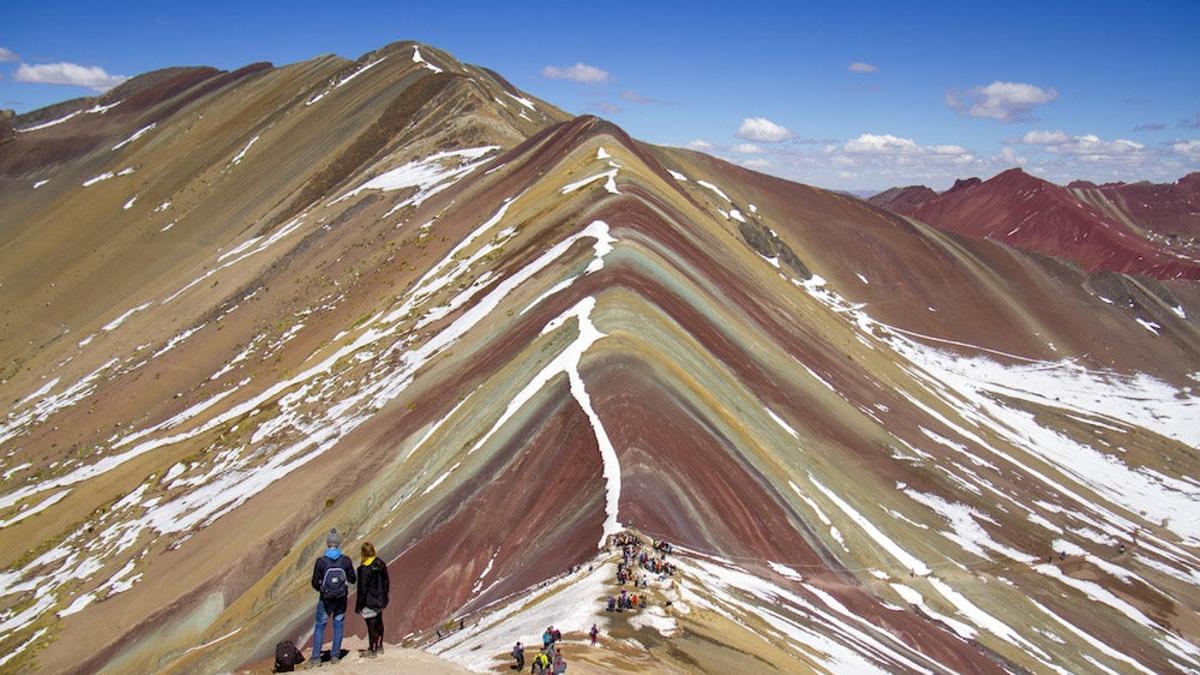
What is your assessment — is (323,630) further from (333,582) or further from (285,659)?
(333,582)

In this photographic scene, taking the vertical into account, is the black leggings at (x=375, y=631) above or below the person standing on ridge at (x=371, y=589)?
below

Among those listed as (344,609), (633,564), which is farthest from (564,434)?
(344,609)

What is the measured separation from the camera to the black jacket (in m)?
13.1

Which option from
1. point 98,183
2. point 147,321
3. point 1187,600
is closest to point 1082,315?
point 1187,600

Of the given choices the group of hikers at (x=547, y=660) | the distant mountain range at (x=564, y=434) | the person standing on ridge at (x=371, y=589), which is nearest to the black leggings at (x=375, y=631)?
the person standing on ridge at (x=371, y=589)

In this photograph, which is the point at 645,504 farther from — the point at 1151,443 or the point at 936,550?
the point at 1151,443

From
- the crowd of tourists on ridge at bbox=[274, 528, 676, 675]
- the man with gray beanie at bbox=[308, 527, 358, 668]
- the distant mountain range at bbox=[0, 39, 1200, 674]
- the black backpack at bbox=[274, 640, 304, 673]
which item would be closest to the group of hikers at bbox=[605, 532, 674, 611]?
the distant mountain range at bbox=[0, 39, 1200, 674]

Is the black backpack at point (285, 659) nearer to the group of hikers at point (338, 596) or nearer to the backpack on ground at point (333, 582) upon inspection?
the group of hikers at point (338, 596)

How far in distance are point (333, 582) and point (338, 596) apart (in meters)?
0.27

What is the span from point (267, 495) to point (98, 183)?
117 m

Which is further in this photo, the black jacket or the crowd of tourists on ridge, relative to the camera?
the black jacket

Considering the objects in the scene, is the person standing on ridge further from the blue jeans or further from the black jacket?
the blue jeans

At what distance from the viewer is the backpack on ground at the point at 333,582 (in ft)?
41.6

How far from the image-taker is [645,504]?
71.9 ft
